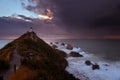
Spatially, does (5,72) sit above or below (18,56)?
below

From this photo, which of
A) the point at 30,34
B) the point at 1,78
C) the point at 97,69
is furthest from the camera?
the point at 30,34

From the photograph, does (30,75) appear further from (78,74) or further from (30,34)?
(30,34)

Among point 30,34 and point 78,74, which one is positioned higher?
point 30,34

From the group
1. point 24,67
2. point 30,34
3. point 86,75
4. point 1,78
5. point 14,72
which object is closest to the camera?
point 1,78

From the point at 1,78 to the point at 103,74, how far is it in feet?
70.4

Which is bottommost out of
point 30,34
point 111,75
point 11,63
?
point 111,75

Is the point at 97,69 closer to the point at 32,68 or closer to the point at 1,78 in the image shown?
the point at 32,68

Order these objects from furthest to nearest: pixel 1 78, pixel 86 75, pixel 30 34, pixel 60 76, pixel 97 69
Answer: pixel 30 34
pixel 97 69
pixel 86 75
pixel 60 76
pixel 1 78

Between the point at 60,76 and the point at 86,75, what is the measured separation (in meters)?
11.0

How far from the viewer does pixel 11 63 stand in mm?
26312

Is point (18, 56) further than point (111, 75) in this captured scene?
No

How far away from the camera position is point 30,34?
49.6m

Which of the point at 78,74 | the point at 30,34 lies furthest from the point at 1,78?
the point at 30,34

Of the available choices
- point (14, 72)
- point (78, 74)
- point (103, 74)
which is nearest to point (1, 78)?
point (14, 72)
